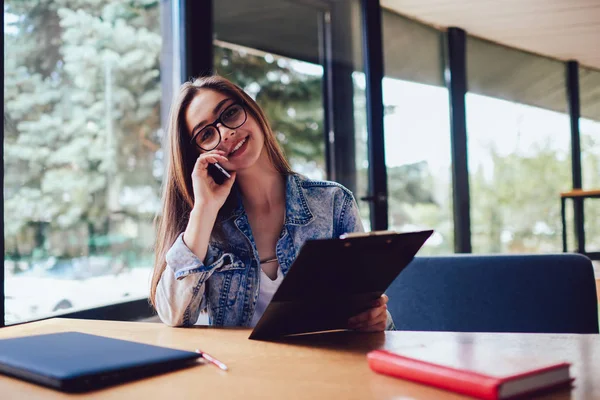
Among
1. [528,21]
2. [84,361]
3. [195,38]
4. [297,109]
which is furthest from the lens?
[528,21]

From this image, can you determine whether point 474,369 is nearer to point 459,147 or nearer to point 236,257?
point 236,257

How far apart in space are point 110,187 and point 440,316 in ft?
5.41

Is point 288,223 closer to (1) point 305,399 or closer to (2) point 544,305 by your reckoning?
(2) point 544,305

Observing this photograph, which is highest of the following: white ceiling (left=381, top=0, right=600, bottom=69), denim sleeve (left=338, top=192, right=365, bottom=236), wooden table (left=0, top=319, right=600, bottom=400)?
white ceiling (left=381, top=0, right=600, bottom=69)

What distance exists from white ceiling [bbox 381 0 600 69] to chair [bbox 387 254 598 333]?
3318 millimetres

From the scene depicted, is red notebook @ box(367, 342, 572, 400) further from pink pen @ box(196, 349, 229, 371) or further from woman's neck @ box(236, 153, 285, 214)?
woman's neck @ box(236, 153, 285, 214)

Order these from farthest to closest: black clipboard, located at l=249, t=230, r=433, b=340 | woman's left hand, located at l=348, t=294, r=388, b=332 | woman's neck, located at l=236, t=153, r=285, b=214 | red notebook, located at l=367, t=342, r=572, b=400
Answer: woman's neck, located at l=236, t=153, r=285, b=214 < woman's left hand, located at l=348, t=294, r=388, b=332 < black clipboard, located at l=249, t=230, r=433, b=340 < red notebook, located at l=367, t=342, r=572, b=400

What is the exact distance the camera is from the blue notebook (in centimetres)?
83

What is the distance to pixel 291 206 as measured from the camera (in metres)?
1.59

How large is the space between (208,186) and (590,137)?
473cm

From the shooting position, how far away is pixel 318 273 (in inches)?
39.8

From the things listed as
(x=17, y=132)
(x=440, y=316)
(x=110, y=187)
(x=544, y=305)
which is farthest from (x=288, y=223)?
(x=110, y=187)

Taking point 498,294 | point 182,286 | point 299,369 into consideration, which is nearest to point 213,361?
point 299,369

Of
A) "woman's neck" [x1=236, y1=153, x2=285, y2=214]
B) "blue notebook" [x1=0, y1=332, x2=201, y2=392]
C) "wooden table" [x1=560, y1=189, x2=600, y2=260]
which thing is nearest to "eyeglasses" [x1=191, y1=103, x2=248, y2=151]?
"woman's neck" [x1=236, y1=153, x2=285, y2=214]
